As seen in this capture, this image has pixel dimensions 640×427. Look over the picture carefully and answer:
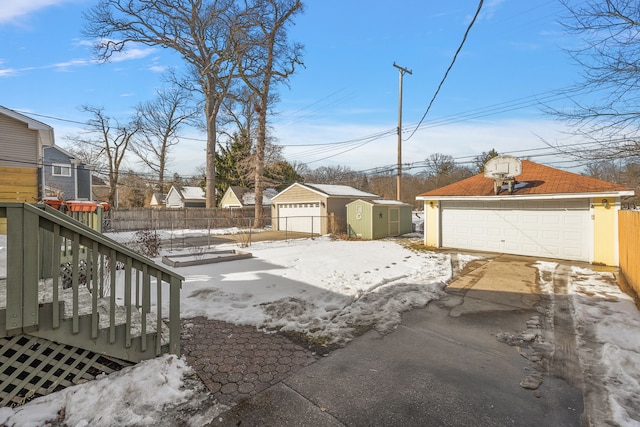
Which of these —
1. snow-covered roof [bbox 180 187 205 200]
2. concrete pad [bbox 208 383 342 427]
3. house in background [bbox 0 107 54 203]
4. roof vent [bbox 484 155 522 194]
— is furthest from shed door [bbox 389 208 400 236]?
snow-covered roof [bbox 180 187 205 200]

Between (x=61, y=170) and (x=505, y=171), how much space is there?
89.6 ft

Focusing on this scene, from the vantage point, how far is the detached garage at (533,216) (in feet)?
29.5

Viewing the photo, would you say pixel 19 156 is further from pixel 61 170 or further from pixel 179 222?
pixel 61 170

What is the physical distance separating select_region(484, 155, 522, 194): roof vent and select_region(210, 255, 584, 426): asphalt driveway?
717cm

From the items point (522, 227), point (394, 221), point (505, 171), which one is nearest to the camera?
point (522, 227)

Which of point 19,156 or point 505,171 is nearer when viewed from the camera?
point 505,171

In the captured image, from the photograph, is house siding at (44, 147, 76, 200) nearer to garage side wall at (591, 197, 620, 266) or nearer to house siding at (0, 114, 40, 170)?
house siding at (0, 114, 40, 170)

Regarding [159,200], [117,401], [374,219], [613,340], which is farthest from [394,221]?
[159,200]

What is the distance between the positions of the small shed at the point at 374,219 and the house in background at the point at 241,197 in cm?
1221

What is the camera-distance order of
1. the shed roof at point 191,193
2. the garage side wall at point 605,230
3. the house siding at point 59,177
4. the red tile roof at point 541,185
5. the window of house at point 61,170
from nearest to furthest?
the garage side wall at point 605,230
the red tile roof at point 541,185
the house siding at point 59,177
the window of house at point 61,170
the shed roof at point 191,193

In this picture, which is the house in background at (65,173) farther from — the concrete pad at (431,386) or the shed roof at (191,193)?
the concrete pad at (431,386)

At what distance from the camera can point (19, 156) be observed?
11.1m

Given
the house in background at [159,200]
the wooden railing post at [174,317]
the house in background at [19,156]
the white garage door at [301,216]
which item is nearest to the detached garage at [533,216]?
the white garage door at [301,216]

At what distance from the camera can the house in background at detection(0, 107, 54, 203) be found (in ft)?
35.0
